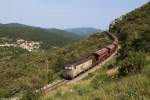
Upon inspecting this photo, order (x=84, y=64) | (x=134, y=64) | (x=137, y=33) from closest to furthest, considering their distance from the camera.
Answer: (x=134, y=64)
(x=84, y=64)
(x=137, y=33)

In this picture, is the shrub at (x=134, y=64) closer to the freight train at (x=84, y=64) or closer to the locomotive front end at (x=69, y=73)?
the locomotive front end at (x=69, y=73)

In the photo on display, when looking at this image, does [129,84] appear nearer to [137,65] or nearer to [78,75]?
[137,65]

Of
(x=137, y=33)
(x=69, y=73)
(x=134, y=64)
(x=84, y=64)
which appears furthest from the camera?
(x=137, y=33)

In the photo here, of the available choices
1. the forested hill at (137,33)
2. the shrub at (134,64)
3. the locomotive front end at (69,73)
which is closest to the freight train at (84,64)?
the locomotive front end at (69,73)

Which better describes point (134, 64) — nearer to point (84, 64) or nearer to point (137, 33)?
point (84, 64)

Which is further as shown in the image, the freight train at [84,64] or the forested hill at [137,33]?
the freight train at [84,64]

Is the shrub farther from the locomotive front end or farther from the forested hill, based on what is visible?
the locomotive front end

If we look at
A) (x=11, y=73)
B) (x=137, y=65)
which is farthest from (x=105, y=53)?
(x=137, y=65)

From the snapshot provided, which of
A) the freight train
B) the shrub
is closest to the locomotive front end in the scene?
the freight train

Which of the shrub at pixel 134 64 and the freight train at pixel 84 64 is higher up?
the shrub at pixel 134 64

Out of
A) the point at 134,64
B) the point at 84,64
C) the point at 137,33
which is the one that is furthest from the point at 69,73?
the point at 137,33

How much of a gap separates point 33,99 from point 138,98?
18.4 ft

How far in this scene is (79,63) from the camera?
38969mm

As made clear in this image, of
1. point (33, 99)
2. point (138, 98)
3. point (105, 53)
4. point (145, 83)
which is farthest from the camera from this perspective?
point (105, 53)
